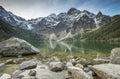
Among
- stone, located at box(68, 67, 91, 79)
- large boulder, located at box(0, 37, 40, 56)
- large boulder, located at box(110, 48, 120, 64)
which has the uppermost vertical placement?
large boulder, located at box(0, 37, 40, 56)

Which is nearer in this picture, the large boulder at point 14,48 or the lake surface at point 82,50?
the large boulder at point 14,48

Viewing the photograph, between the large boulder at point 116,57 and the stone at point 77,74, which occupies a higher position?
→ the large boulder at point 116,57

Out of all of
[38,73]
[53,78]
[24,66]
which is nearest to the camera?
[53,78]

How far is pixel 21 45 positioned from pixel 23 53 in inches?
68.8

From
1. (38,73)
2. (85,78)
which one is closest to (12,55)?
(38,73)

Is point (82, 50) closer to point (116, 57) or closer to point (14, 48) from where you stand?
point (14, 48)

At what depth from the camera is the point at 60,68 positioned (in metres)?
12.7

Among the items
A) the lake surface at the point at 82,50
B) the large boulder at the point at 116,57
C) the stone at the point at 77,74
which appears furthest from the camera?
the lake surface at the point at 82,50

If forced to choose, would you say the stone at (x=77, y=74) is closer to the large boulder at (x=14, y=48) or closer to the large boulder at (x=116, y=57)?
the large boulder at (x=116, y=57)

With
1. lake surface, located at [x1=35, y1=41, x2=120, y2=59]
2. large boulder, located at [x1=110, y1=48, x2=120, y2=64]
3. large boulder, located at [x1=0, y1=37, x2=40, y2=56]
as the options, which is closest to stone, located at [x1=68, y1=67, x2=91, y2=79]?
large boulder, located at [x1=110, y1=48, x2=120, y2=64]

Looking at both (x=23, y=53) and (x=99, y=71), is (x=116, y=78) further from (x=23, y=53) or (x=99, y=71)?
(x=23, y=53)

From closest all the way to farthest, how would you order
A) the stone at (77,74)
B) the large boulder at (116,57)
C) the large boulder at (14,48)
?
the stone at (77,74)
the large boulder at (116,57)
the large boulder at (14,48)

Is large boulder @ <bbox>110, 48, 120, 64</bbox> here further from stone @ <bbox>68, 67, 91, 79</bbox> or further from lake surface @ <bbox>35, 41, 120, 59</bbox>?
lake surface @ <bbox>35, 41, 120, 59</bbox>

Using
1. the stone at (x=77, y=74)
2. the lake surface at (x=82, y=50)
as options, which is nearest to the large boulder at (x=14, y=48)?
the lake surface at (x=82, y=50)
